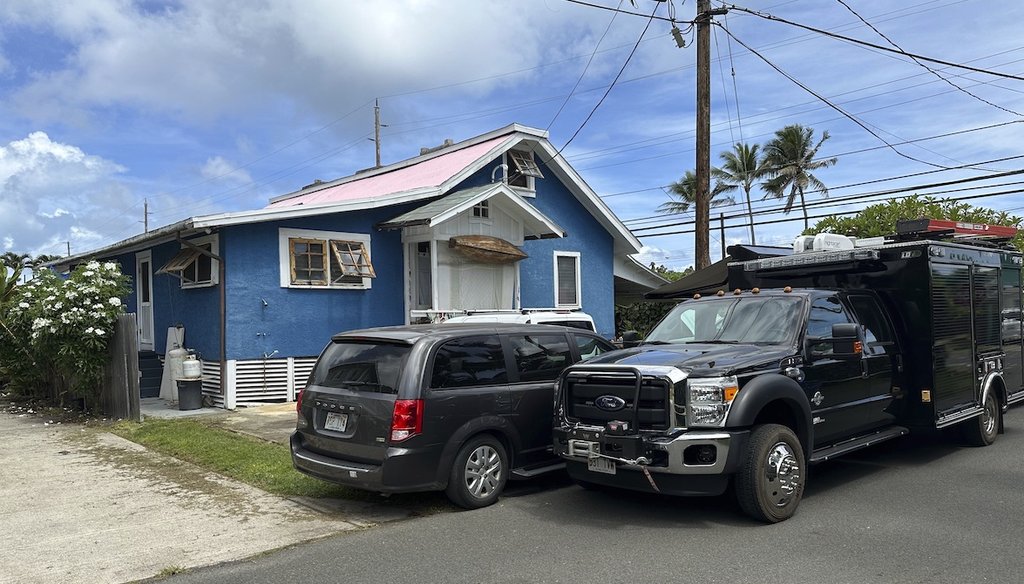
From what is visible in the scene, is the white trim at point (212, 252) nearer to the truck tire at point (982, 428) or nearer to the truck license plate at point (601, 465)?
the truck license plate at point (601, 465)

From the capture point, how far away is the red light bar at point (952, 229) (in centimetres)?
884

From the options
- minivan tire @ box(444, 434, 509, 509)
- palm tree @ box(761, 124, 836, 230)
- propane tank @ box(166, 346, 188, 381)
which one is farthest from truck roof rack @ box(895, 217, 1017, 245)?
palm tree @ box(761, 124, 836, 230)

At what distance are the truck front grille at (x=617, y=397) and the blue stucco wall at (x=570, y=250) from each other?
10850 mm

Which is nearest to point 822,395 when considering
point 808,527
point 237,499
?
point 808,527

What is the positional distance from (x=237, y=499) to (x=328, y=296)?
7.50m

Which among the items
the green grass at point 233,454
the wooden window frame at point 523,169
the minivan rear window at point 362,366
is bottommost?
the green grass at point 233,454

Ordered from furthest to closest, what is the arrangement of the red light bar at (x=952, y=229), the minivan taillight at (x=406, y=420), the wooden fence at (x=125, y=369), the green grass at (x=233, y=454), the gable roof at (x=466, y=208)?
the gable roof at (x=466, y=208) < the wooden fence at (x=125, y=369) < the red light bar at (x=952, y=229) < the green grass at (x=233, y=454) < the minivan taillight at (x=406, y=420)

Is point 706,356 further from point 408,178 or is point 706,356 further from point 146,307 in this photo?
point 146,307

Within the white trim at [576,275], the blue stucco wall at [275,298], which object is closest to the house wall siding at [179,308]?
the blue stucco wall at [275,298]

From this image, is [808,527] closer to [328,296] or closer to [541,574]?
[541,574]

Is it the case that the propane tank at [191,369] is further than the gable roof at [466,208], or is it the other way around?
the gable roof at [466,208]

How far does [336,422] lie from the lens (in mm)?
6723

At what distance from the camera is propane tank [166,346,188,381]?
43.5 feet

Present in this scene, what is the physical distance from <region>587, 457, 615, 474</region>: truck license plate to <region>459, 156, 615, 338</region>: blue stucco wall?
11.2 meters
